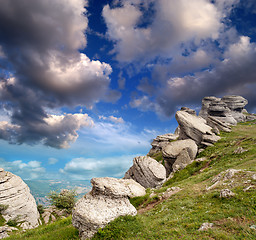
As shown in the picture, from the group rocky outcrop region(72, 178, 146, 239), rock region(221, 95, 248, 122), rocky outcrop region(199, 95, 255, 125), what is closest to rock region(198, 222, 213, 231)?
rocky outcrop region(72, 178, 146, 239)

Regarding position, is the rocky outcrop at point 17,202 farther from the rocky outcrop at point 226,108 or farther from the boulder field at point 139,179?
the rocky outcrop at point 226,108

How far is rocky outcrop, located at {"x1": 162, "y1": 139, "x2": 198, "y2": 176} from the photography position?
37.0 m

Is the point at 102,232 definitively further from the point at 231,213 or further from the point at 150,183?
the point at 150,183

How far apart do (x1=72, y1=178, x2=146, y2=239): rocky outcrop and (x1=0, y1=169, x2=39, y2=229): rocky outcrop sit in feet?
112

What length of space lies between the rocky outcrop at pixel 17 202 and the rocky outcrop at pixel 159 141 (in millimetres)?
53157

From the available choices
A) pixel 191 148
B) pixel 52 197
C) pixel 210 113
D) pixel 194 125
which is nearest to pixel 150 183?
pixel 191 148

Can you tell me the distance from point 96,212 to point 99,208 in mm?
474

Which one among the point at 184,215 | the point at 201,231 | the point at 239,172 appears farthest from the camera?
the point at 239,172

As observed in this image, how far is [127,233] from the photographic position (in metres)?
10.9

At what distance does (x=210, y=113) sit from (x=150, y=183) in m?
96.4

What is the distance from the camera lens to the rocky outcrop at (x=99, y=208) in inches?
461

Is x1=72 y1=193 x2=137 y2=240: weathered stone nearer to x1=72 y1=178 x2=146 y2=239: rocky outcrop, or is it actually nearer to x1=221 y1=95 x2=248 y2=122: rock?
x1=72 y1=178 x2=146 y2=239: rocky outcrop

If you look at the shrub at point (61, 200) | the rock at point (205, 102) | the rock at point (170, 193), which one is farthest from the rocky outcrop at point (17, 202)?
the rock at point (205, 102)

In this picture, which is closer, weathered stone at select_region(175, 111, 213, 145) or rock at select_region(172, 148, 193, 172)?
rock at select_region(172, 148, 193, 172)
